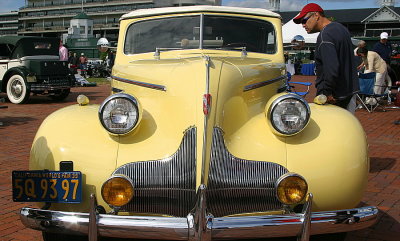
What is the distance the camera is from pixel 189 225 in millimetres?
2172

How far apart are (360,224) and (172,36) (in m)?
2.33

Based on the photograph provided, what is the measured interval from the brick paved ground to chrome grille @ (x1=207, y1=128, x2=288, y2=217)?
1241 mm

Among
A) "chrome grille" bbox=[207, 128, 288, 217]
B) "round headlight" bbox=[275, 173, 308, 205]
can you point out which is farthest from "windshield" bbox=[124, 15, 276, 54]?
"round headlight" bbox=[275, 173, 308, 205]

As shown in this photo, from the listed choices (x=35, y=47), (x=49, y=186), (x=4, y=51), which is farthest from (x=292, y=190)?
(x=4, y=51)

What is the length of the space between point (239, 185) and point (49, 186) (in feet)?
3.70

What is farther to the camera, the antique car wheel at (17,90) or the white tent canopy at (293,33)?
the white tent canopy at (293,33)

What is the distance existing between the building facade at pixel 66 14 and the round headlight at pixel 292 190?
72288 millimetres

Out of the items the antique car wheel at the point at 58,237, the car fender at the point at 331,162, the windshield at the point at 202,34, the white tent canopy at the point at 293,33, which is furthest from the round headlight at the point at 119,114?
the white tent canopy at the point at 293,33

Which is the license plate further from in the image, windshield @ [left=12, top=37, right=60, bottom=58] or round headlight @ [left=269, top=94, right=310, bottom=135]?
windshield @ [left=12, top=37, right=60, bottom=58]

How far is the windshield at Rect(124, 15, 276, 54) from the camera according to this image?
12.4ft

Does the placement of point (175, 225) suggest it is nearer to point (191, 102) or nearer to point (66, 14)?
point (191, 102)

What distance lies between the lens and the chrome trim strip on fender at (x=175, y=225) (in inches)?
85.6

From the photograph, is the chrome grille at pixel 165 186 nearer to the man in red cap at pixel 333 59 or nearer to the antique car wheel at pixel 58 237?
the antique car wheel at pixel 58 237

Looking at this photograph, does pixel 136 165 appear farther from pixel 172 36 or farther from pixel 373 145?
pixel 373 145
